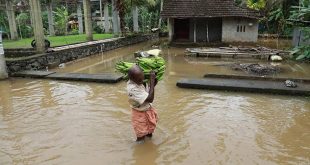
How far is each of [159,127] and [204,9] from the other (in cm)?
1662

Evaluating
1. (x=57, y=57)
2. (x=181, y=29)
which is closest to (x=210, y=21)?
(x=181, y=29)

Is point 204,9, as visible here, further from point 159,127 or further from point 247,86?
point 159,127

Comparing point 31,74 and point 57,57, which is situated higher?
point 57,57

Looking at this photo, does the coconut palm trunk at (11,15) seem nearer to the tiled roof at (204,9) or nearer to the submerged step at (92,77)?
the tiled roof at (204,9)

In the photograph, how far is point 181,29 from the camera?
77.5 ft

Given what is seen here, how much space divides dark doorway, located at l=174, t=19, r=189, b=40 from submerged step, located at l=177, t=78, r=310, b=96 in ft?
46.0

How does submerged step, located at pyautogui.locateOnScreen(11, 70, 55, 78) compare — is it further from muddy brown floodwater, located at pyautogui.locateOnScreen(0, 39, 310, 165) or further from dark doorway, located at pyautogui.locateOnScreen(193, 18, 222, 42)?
dark doorway, located at pyautogui.locateOnScreen(193, 18, 222, 42)

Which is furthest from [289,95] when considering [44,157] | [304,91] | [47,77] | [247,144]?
[47,77]

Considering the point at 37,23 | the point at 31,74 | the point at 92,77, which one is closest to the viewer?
the point at 92,77

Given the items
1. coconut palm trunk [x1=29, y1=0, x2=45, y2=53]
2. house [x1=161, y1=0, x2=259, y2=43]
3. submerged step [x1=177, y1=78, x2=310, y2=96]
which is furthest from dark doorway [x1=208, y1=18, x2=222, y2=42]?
submerged step [x1=177, y1=78, x2=310, y2=96]

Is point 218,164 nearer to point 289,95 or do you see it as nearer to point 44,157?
point 44,157

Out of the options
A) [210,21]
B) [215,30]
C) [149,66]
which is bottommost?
[149,66]

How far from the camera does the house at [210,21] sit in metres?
21.3

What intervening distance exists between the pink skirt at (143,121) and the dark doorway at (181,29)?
18885 millimetres
